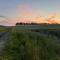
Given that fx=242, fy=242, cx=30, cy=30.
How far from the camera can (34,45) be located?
32.1 ft

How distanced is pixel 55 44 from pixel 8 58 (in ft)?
10.5

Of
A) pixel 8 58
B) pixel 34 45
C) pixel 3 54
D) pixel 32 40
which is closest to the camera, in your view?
pixel 8 58

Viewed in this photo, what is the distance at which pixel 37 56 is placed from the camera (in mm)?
8922

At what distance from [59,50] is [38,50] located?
1.65m

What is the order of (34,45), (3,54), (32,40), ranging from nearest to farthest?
(3,54) → (34,45) → (32,40)

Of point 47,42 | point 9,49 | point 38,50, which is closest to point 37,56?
point 38,50

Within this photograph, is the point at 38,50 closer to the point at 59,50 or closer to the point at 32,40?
the point at 32,40

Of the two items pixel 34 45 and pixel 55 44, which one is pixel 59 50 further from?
pixel 34 45

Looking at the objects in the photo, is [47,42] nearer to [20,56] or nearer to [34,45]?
[34,45]

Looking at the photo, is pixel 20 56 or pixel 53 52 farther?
pixel 53 52

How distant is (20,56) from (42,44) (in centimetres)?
194

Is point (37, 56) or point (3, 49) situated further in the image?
point (3, 49)

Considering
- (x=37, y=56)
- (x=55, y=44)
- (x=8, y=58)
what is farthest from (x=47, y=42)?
(x=8, y=58)

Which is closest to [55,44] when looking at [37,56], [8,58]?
[37,56]
